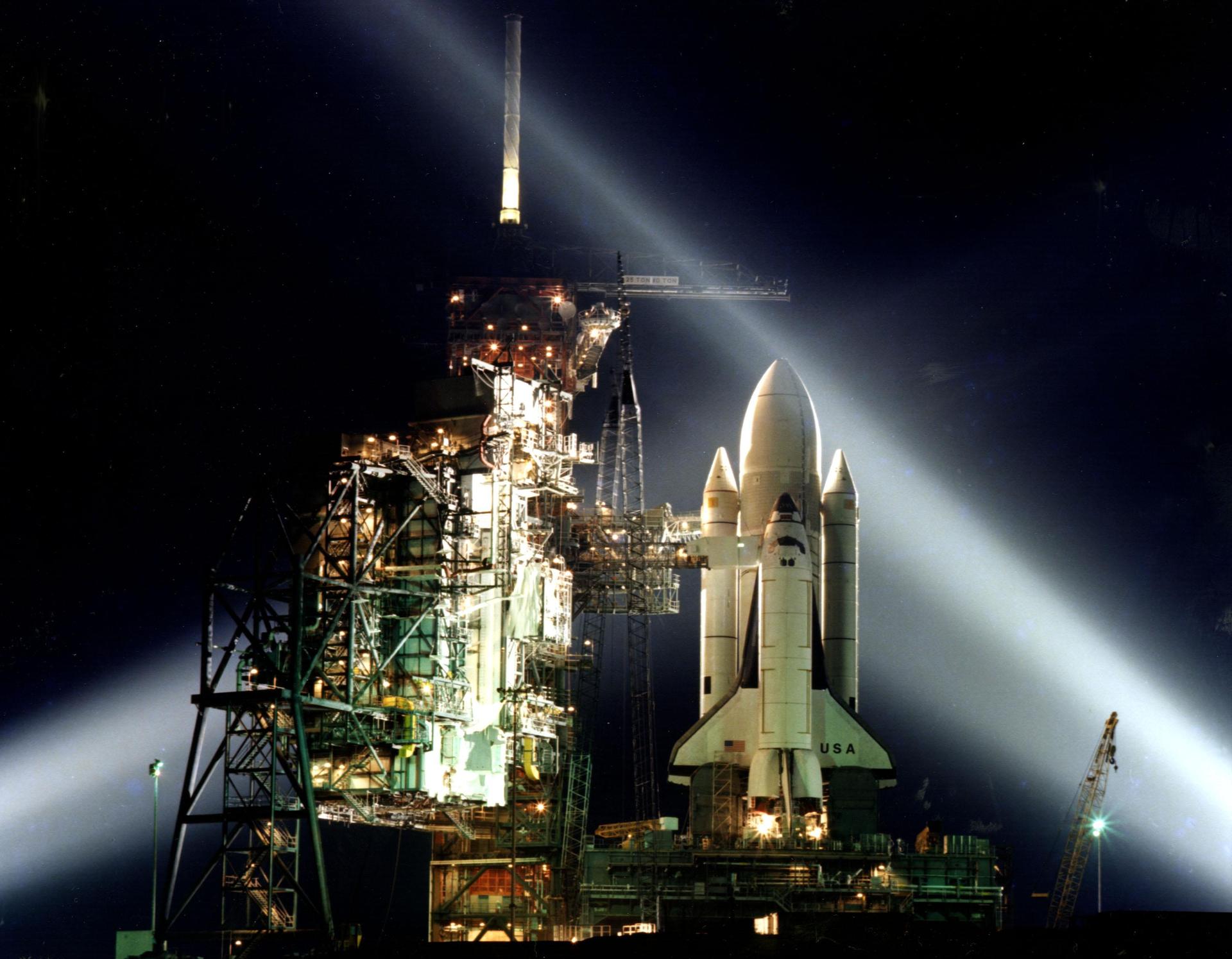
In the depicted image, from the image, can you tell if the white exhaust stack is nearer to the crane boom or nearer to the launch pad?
the launch pad

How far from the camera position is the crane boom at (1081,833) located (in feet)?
250

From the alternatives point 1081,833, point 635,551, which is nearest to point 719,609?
point 635,551

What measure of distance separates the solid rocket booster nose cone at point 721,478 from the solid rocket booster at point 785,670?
6330 millimetres

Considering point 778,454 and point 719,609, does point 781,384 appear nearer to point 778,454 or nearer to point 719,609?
point 778,454

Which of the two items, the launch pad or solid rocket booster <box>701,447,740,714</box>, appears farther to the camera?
solid rocket booster <box>701,447,740,714</box>

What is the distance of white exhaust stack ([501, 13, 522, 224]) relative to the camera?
83875 millimetres

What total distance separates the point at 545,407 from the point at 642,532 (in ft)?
24.4

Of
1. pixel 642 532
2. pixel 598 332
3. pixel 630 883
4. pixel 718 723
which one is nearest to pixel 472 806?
pixel 630 883

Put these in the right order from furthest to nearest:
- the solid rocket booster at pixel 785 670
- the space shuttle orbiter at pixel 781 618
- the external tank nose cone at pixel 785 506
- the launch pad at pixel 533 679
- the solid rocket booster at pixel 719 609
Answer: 1. the solid rocket booster at pixel 719 609
2. the external tank nose cone at pixel 785 506
3. the space shuttle orbiter at pixel 781 618
4. the solid rocket booster at pixel 785 670
5. the launch pad at pixel 533 679

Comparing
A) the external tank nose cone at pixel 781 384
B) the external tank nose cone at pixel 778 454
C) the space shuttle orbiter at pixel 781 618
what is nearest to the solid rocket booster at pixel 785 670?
the space shuttle orbiter at pixel 781 618

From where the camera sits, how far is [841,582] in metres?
74.4

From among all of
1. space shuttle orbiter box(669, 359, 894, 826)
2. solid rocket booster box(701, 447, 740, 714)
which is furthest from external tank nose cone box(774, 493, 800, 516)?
solid rocket booster box(701, 447, 740, 714)

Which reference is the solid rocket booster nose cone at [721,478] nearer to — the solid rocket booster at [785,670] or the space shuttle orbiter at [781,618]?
the space shuttle orbiter at [781,618]

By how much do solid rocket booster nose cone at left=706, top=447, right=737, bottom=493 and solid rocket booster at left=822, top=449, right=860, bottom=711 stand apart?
13.3 feet
